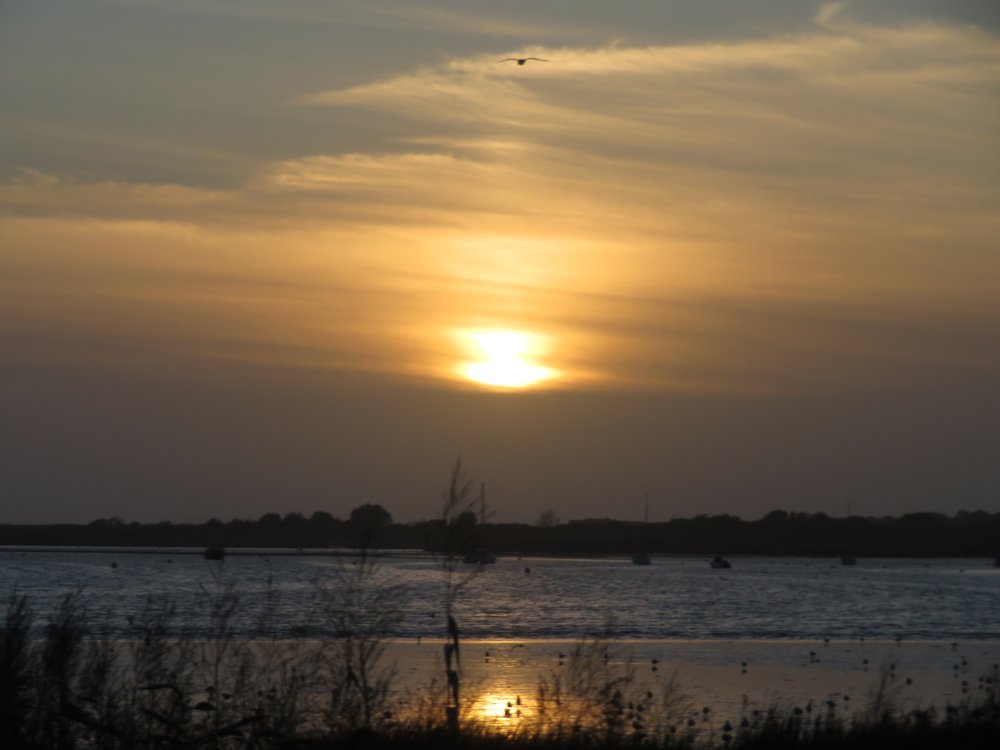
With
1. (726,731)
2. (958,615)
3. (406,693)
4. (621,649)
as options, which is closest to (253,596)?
(621,649)

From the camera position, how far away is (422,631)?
1435 inches

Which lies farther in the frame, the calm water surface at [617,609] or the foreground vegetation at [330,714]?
the calm water surface at [617,609]

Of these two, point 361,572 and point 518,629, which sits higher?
point 361,572

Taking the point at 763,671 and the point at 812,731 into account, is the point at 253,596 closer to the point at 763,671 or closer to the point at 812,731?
the point at 763,671

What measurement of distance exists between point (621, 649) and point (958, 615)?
25.0 m

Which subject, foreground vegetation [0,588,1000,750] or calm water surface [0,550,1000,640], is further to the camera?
calm water surface [0,550,1000,640]

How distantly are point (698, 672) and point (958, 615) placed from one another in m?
Answer: 29.7

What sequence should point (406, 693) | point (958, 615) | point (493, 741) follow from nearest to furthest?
point (493, 741)
point (406, 693)
point (958, 615)

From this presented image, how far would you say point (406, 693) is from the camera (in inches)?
771

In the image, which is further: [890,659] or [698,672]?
[890,659]

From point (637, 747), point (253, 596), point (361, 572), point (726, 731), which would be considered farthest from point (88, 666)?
point (253, 596)

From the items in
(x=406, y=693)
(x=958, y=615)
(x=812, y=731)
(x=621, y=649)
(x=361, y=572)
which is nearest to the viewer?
(x=361, y=572)

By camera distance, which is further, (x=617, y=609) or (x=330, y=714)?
(x=617, y=609)

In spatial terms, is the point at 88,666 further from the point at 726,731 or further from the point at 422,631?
the point at 422,631
